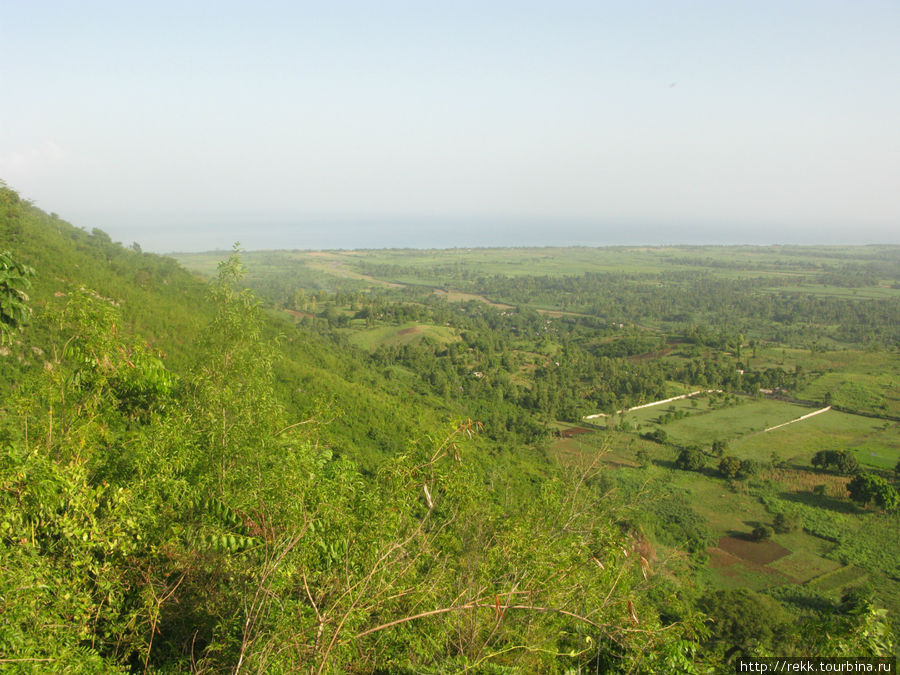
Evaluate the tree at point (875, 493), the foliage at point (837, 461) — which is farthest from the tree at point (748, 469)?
the tree at point (875, 493)

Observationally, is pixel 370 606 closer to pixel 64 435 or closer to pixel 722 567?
pixel 64 435

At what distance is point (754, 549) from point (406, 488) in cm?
2243

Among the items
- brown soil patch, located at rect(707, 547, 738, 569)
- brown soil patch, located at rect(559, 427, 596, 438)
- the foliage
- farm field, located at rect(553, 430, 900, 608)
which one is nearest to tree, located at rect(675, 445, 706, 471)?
farm field, located at rect(553, 430, 900, 608)

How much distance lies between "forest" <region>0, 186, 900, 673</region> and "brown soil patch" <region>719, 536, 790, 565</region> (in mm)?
158

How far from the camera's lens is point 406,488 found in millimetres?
4297

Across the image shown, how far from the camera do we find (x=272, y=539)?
3.67 m

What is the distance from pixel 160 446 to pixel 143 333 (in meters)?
14.7

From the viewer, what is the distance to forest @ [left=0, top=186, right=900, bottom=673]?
3695mm

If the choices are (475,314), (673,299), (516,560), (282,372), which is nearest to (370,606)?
(516,560)

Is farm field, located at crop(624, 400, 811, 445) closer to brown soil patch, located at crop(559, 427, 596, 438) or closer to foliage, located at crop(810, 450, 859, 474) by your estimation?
brown soil patch, located at crop(559, 427, 596, 438)

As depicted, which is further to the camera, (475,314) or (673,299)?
(673,299)

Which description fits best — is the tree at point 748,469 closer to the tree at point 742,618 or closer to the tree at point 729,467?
the tree at point 729,467

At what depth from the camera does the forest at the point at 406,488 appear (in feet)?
12.1

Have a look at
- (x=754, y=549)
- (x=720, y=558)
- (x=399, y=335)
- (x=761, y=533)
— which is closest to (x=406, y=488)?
(x=720, y=558)
